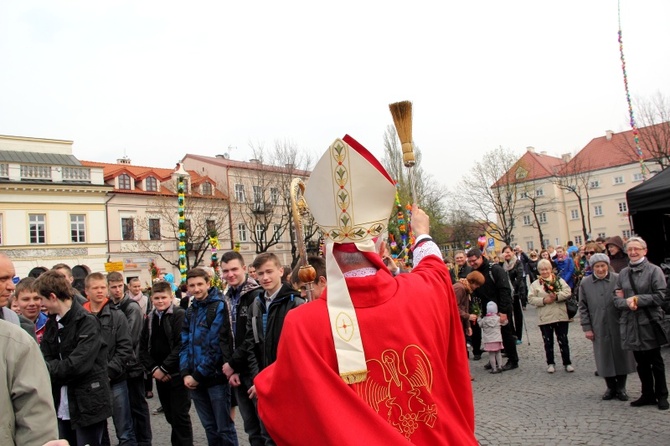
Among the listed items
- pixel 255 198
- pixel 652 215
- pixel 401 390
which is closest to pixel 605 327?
pixel 652 215

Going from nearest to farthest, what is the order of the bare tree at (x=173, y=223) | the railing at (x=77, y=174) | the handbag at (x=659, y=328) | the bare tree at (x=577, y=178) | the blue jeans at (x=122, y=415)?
the blue jeans at (x=122, y=415) < the handbag at (x=659, y=328) < the railing at (x=77, y=174) < the bare tree at (x=173, y=223) < the bare tree at (x=577, y=178)

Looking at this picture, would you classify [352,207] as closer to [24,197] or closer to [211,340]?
[211,340]

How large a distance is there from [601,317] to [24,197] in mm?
39935

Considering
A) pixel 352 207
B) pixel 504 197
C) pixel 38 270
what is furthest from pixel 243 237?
pixel 352 207

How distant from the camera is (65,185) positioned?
40094 mm

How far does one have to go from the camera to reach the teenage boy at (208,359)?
5.62 meters

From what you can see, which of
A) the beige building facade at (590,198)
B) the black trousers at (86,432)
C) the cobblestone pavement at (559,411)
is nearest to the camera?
the black trousers at (86,432)

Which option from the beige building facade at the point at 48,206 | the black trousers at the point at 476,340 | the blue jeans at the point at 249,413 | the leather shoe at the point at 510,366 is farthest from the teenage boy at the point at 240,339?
the beige building facade at the point at 48,206

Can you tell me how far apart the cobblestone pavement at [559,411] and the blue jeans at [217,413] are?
8.75 ft

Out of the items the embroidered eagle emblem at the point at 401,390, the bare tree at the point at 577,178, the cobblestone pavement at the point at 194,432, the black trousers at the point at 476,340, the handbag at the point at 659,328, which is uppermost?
the bare tree at the point at 577,178

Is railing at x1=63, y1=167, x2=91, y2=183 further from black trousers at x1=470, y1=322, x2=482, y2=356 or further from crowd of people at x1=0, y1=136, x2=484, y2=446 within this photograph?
crowd of people at x1=0, y1=136, x2=484, y2=446

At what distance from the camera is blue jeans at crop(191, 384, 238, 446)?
18.5 ft

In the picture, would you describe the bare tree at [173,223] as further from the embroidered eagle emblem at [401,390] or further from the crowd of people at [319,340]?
the embroidered eagle emblem at [401,390]

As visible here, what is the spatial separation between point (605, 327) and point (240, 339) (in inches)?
185
